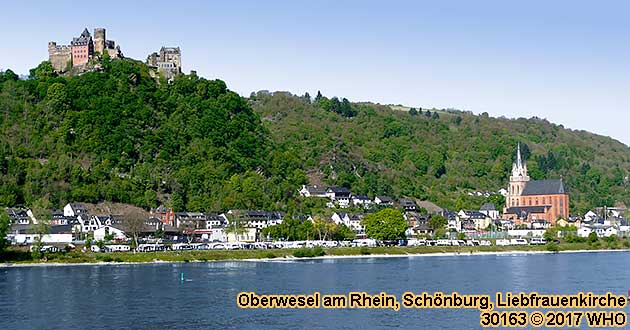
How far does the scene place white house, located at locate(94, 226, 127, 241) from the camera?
315 ft

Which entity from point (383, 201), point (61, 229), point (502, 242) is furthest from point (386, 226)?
point (61, 229)

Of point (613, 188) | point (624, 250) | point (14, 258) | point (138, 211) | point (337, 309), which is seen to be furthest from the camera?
point (613, 188)

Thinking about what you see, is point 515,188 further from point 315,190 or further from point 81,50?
point 81,50

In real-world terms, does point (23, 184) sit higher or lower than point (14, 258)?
higher

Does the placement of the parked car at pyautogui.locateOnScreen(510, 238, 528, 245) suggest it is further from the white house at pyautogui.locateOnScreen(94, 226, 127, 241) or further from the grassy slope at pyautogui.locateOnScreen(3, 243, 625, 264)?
the white house at pyautogui.locateOnScreen(94, 226, 127, 241)

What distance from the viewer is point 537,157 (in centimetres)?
19175

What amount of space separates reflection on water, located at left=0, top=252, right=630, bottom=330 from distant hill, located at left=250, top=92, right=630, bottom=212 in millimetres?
58483

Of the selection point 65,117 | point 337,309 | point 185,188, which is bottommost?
point 337,309

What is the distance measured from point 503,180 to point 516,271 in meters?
106

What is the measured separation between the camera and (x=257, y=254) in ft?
296

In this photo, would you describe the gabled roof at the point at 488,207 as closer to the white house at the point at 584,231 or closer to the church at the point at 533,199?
the church at the point at 533,199

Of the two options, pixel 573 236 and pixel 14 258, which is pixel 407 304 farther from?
pixel 573 236

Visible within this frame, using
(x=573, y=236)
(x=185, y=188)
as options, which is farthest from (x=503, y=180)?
(x=185, y=188)

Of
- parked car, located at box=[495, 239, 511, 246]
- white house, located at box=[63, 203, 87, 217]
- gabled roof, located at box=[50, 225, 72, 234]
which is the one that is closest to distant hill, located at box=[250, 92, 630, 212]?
parked car, located at box=[495, 239, 511, 246]
